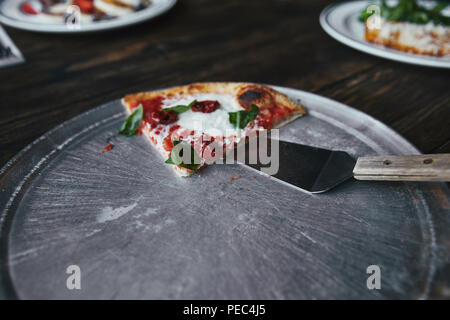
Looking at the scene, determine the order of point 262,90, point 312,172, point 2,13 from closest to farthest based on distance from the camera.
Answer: point 312,172 → point 262,90 → point 2,13

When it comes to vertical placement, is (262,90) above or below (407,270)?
above

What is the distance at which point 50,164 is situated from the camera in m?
0.87

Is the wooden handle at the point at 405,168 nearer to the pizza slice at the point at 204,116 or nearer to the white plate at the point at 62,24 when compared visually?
the pizza slice at the point at 204,116

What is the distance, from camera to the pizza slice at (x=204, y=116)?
3.03 feet

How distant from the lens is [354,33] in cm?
149

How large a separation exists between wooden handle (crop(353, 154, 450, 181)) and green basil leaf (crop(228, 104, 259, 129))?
13.2 inches

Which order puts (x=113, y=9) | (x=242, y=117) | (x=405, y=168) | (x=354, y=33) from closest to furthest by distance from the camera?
1. (x=405, y=168)
2. (x=242, y=117)
3. (x=354, y=33)
4. (x=113, y=9)

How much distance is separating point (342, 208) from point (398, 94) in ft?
2.06

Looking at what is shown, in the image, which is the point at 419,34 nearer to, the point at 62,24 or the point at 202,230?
the point at 202,230

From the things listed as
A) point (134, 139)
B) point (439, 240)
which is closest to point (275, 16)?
point (134, 139)

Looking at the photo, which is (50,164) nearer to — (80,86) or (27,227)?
(27,227)

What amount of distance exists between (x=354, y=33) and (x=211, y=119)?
3.03 ft

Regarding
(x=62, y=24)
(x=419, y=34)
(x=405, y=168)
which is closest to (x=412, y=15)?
(x=419, y=34)

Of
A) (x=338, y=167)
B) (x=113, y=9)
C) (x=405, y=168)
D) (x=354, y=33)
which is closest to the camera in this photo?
(x=405, y=168)
